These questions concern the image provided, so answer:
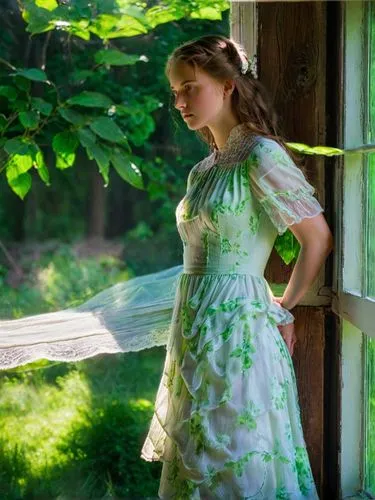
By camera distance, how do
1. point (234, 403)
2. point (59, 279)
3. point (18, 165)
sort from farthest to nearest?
point (59, 279)
point (18, 165)
point (234, 403)

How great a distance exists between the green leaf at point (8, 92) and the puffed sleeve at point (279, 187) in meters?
1.15

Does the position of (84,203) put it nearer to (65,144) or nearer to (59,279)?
(59,279)

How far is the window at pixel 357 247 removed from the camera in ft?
5.41

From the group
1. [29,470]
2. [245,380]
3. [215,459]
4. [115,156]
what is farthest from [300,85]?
[29,470]

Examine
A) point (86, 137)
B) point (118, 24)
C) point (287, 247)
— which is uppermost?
point (118, 24)

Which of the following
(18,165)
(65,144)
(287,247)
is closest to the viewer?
(287,247)

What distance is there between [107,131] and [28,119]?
0.72 ft

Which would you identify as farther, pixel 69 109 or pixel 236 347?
pixel 69 109

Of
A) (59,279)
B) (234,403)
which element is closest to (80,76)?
(59,279)

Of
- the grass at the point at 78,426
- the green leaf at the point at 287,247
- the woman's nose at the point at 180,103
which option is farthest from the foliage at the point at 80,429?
the woman's nose at the point at 180,103

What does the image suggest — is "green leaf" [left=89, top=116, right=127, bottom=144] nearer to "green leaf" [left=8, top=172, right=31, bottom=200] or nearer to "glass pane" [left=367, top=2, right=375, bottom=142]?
"green leaf" [left=8, top=172, right=31, bottom=200]

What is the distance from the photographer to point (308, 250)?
5.42 feet

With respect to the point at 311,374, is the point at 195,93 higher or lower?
higher

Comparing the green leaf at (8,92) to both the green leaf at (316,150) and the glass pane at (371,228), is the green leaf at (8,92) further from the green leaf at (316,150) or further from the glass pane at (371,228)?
the glass pane at (371,228)
